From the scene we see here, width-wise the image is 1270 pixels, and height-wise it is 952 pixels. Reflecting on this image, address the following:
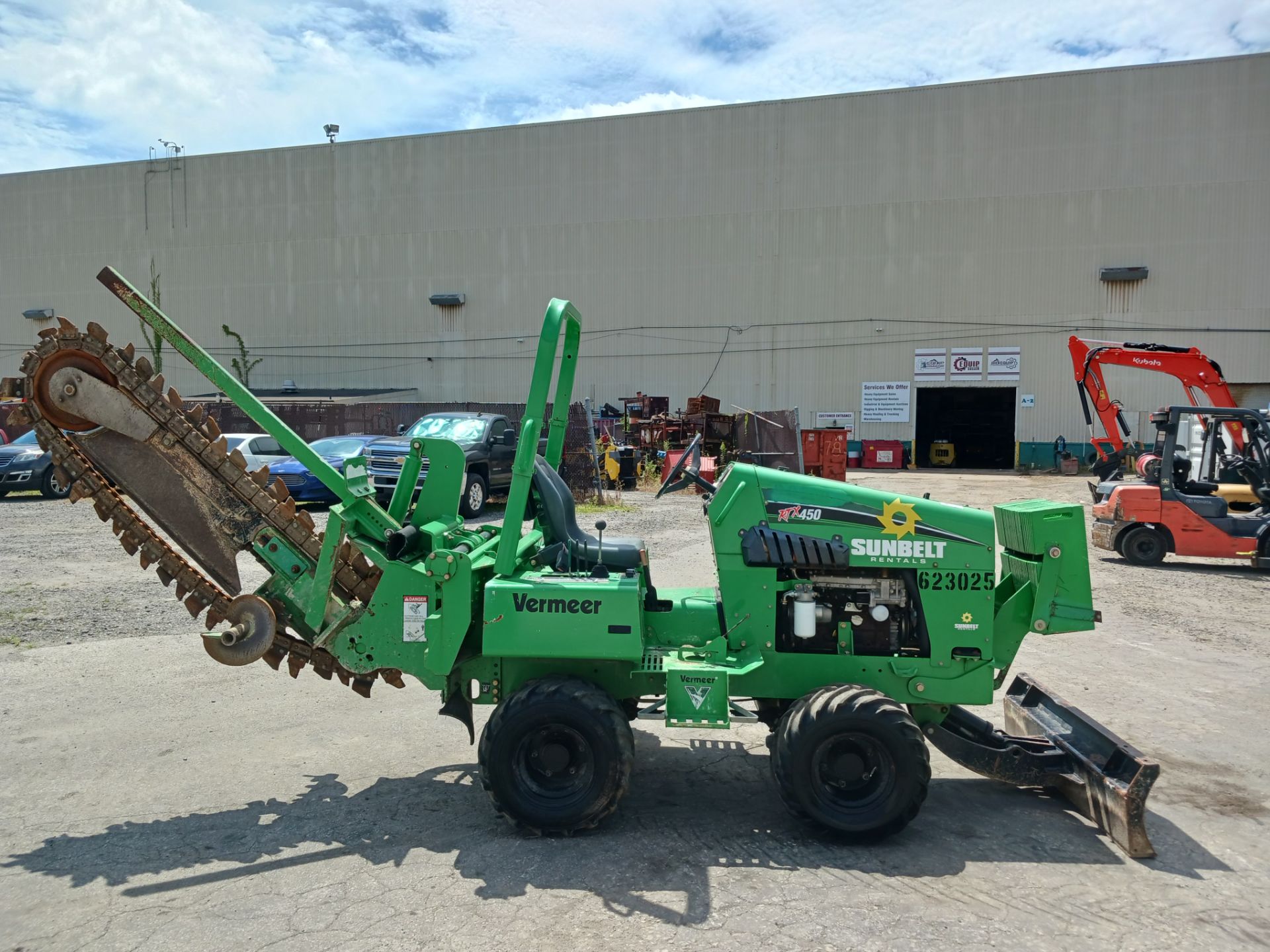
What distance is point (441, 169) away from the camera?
37.3 metres

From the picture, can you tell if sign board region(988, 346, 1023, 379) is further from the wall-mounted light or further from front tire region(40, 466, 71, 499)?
front tire region(40, 466, 71, 499)

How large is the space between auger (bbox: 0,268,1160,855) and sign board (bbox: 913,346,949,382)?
1195 inches

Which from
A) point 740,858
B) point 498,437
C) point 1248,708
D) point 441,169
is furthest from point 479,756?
point 441,169

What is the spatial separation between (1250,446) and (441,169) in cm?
3207

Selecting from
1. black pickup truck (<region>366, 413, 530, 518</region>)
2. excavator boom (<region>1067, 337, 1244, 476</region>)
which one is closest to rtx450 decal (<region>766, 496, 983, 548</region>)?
black pickup truck (<region>366, 413, 530, 518</region>)

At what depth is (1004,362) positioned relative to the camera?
3316 centimetres

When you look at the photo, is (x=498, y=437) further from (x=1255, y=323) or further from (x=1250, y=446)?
(x=1255, y=323)

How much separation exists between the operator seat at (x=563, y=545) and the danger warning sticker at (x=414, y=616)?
2.21 ft

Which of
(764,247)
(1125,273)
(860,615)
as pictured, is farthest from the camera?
(764,247)

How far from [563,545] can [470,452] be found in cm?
1116

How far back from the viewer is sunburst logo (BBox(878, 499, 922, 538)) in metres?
4.50

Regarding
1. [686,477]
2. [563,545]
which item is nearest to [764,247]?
[686,477]

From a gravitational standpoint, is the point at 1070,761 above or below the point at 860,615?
below

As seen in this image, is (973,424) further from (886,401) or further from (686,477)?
(686,477)
